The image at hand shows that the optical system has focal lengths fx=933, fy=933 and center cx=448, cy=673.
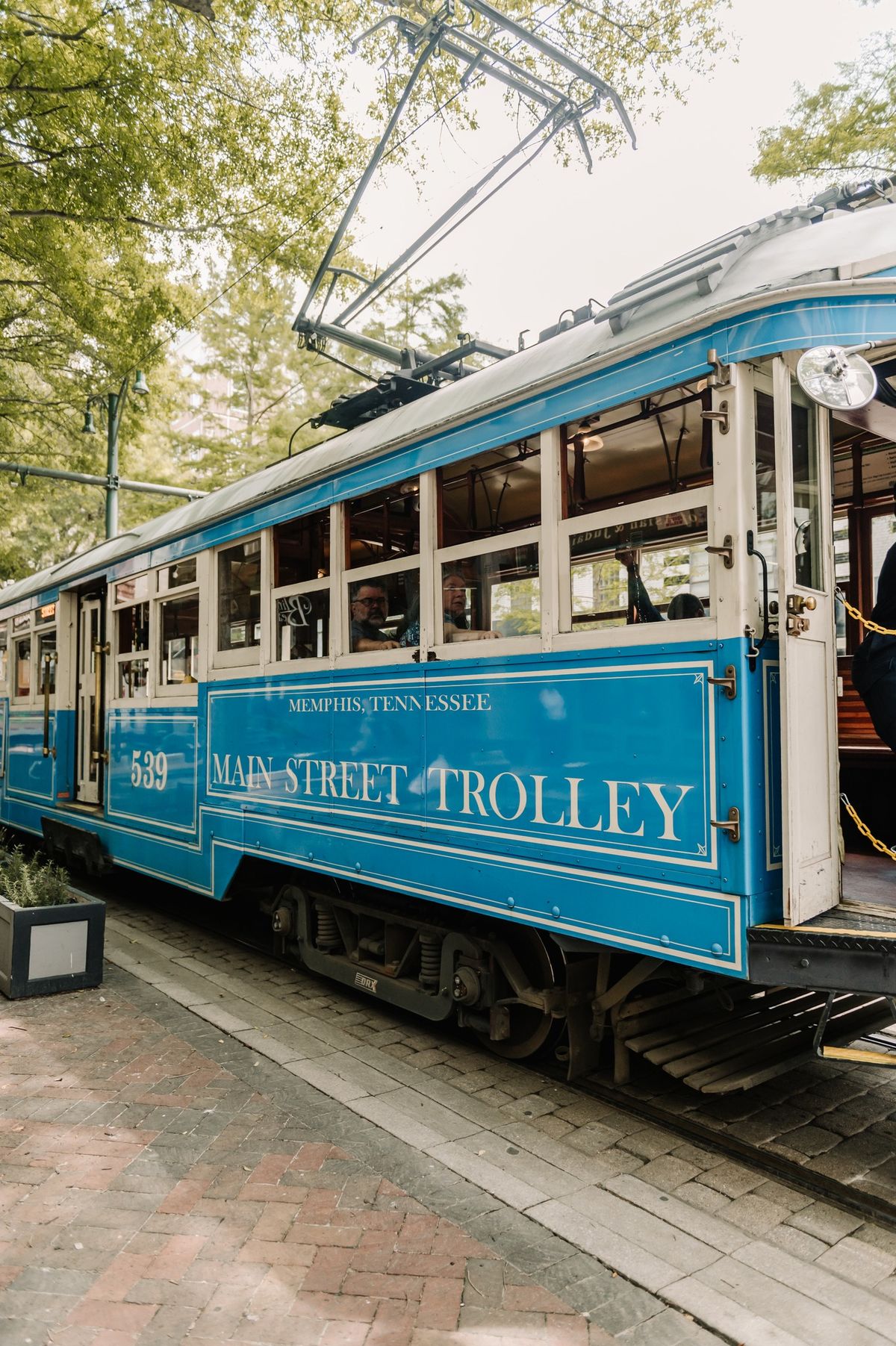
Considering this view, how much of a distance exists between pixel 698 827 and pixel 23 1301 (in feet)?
8.07

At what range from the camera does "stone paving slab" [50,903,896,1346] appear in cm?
267

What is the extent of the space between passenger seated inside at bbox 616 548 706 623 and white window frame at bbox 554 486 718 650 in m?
0.08

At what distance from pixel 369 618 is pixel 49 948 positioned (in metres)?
2.74

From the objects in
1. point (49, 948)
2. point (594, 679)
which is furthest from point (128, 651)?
point (594, 679)

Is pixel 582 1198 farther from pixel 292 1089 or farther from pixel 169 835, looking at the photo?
pixel 169 835

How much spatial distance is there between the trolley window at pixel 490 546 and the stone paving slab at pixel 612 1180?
2.05 metres

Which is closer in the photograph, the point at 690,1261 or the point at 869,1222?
the point at 690,1261

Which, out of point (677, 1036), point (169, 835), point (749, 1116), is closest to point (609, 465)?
point (677, 1036)

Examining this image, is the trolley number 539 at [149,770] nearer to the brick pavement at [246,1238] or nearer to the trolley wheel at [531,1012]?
the brick pavement at [246,1238]

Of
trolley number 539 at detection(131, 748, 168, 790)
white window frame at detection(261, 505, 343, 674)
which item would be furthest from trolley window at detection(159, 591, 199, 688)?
white window frame at detection(261, 505, 343, 674)

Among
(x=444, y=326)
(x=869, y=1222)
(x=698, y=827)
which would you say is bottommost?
(x=869, y=1222)

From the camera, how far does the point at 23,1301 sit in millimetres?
2611

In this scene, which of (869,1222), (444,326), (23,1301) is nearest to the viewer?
(23,1301)

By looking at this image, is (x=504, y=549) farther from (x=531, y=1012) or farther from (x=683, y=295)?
(x=531, y=1012)
